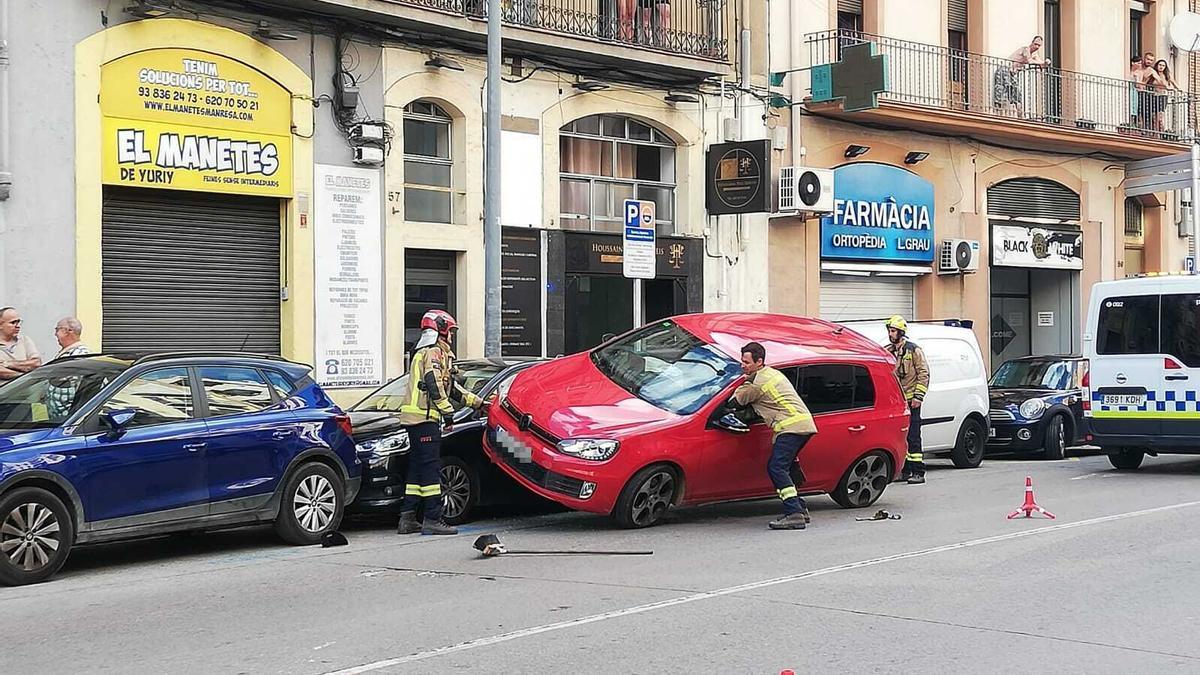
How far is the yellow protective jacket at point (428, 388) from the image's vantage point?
11516 millimetres

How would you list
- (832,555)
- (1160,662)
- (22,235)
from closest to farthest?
(1160,662), (832,555), (22,235)

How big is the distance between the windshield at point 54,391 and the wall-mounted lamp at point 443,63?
30.9ft

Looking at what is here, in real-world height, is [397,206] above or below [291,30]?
below

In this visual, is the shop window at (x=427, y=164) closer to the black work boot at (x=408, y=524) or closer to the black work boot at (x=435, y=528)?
the black work boot at (x=408, y=524)

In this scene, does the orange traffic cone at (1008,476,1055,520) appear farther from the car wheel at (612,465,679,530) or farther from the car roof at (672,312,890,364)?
the car wheel at (612,465,679,530)

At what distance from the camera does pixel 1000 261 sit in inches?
1125

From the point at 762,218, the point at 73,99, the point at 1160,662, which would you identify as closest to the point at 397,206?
the point at 73,99

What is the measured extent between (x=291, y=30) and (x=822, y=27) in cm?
1094

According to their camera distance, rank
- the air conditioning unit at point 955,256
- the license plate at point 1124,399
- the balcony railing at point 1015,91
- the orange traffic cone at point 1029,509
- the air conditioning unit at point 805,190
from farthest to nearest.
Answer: the air conditioning unit at point 955,256 → the balcony railing at point 1015,91 → the air conditioning unit at point 805,190 → the license plate at point 1124,399 → the orange traffic cone at point 1029,509

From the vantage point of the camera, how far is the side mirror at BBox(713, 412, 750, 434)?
1198cm

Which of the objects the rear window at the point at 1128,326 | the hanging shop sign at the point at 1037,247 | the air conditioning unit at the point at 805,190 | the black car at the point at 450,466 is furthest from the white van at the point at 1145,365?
the hanging shop sign at the point at 1037,247

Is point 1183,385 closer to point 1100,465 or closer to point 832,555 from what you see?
point 1100,465

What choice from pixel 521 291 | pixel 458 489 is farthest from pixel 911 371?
pixel 521 291

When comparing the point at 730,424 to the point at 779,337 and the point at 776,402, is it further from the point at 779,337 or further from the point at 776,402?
the point at 779,337
